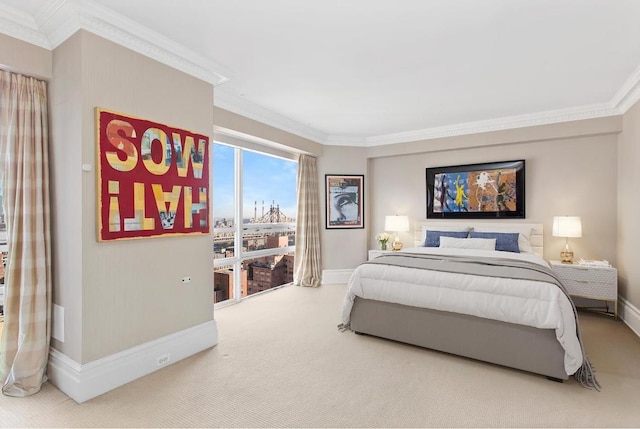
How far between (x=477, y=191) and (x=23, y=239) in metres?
5.31

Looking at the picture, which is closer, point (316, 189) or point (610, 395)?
point (610, 395)

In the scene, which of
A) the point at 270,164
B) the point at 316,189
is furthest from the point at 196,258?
the point at 316,189

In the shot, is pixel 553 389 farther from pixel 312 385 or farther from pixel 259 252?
pixel 259 252

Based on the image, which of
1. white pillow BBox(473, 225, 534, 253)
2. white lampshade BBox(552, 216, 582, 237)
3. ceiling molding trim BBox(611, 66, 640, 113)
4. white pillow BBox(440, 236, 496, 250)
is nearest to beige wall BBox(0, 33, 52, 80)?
white pillow BBox(440, 236, 496, 250)

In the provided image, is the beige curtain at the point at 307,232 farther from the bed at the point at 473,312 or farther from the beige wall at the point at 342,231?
the bed at the point at 473,312

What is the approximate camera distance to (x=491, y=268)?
2.99 meters

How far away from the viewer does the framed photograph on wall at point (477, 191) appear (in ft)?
15.4

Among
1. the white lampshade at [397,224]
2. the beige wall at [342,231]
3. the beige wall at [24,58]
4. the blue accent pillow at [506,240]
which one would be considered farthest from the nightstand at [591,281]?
the beige wall at [24,58]

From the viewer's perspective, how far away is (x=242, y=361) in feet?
9.02

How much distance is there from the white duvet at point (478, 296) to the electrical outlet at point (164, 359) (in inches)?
67.4

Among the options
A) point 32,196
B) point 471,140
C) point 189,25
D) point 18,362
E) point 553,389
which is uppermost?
Result: point 189,25

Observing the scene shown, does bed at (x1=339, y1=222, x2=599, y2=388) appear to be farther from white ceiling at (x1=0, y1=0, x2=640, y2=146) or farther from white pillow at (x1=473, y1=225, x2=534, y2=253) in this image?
white ceiling at (x1=0, y1=0, x2=640, y2=146)

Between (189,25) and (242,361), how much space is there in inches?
106

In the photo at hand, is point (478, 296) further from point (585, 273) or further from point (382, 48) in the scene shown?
point (382, 48)
